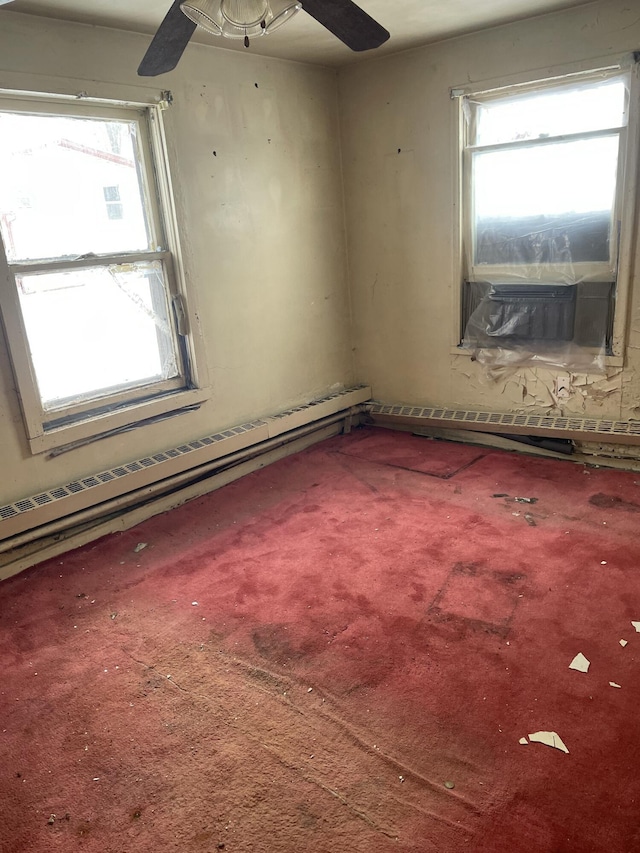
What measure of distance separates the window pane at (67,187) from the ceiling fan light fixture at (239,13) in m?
1.39

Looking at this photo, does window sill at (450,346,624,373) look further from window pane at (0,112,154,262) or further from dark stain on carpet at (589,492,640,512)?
window pane at (0,112,154,262)

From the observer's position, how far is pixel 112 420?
3221 mm

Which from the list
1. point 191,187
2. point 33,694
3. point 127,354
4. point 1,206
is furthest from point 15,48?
point 33,694

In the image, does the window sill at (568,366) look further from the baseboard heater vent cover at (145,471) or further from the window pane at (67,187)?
the window pane at (67,187)

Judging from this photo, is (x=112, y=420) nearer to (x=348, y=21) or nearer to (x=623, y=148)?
(x=348, y=21)

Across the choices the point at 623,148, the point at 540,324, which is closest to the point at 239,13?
the point at 623,148

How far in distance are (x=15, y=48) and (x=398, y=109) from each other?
2.34 meters

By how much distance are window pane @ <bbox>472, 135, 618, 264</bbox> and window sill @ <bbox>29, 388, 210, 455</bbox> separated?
2.08 meters

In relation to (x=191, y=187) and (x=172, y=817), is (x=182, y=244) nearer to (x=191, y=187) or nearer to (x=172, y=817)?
(x=191, y=187)

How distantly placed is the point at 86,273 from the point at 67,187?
0.41m

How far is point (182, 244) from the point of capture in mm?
3457

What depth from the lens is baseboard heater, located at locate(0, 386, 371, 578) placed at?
2875mm

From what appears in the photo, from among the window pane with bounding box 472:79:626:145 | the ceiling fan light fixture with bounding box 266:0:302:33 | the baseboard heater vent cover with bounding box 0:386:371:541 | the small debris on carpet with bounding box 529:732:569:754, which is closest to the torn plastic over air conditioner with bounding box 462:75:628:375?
the window pane with bounding box 472:79:626:145

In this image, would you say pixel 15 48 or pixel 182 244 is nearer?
pixel 15 48
